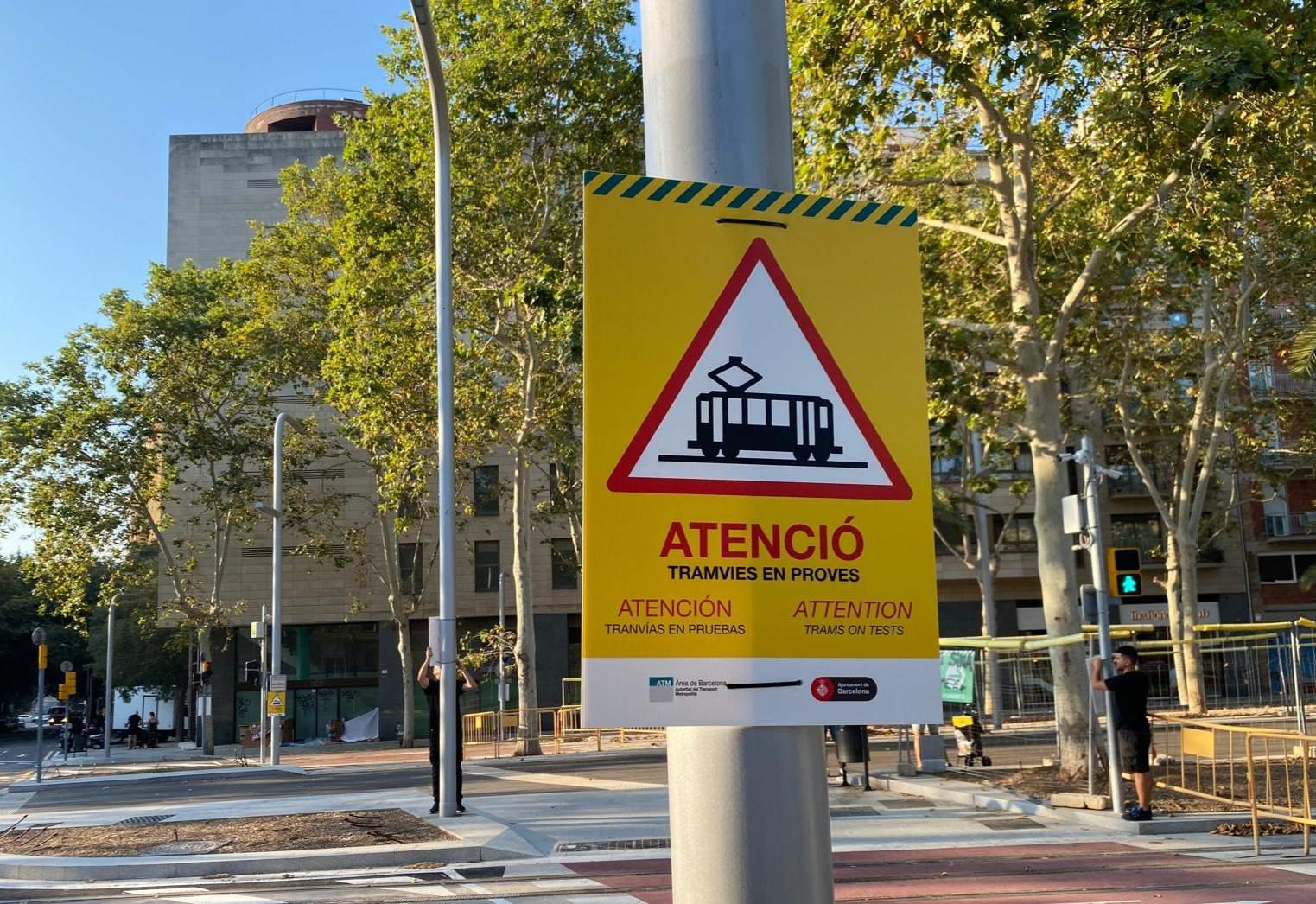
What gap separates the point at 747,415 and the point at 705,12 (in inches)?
33.2

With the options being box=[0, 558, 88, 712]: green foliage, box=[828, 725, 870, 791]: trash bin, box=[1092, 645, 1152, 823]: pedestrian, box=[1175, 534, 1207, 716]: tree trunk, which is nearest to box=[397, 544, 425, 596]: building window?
box=[1175, 534, 1207, 716]: tree trunk

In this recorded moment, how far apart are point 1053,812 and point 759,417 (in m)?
12.7

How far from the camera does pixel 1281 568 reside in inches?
2109

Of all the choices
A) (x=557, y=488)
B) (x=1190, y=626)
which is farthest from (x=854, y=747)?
(x=557, y=488)

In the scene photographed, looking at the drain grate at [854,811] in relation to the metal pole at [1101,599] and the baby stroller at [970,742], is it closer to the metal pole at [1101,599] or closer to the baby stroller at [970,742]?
the metal pole at [1101,599]

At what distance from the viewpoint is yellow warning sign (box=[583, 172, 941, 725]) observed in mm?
2348

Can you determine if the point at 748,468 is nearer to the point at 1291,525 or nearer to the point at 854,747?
the point at 854,747

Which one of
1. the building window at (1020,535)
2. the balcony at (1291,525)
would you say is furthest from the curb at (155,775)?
the balcony at (1291,525)

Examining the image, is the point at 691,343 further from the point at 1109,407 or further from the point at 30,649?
the point at 30,649

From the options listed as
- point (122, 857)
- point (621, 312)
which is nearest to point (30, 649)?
point (122, 857)

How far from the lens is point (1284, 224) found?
2375cm

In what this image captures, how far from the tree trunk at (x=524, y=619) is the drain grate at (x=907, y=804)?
15.8m

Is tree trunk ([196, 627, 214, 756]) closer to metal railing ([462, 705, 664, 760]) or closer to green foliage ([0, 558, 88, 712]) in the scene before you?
metal railing ([462, 705, 664, 760])

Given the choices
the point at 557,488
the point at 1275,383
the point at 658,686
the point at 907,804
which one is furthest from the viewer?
the point at 1275,383
